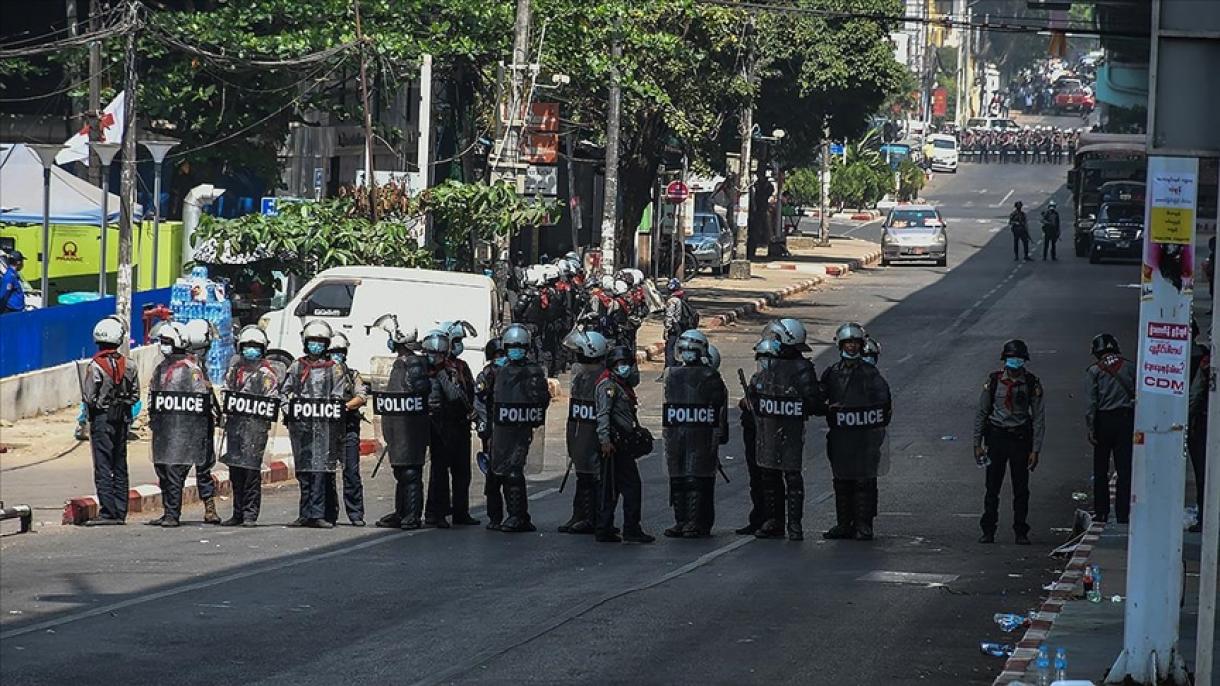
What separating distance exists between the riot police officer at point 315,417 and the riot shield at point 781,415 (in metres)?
3.57

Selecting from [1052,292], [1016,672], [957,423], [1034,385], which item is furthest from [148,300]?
[1052,292]

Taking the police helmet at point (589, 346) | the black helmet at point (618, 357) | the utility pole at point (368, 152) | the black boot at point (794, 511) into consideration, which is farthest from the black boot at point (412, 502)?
the utility pole at point (368, 152)

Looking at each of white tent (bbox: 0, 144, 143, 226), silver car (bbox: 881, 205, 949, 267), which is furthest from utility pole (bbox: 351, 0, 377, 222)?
silver car (bbox: 881, 205, 949, 267)

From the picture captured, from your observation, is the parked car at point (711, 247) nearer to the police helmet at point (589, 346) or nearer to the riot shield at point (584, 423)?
the police helmet at point (589, 346)

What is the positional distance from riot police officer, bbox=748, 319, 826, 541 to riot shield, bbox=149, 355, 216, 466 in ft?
15.5

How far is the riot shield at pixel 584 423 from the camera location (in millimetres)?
17688

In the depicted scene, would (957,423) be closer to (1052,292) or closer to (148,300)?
(148,300)

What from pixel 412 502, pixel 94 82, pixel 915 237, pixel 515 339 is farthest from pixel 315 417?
pixel 915 237

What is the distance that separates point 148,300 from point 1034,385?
14.9 m

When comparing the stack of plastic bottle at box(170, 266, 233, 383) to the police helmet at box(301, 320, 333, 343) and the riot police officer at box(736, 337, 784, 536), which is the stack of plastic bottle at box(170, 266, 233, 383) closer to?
the police helmet at box(301, 320, 333, 343)

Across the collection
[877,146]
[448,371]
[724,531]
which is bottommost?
[724,531]

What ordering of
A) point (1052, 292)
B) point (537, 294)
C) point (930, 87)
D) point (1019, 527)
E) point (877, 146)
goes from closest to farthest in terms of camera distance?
point (1019, 527), point (537, 294), point (1052, 292), point (877, 146), point (930, 87)

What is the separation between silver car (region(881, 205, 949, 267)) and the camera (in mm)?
59844

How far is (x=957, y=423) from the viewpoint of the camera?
26.7 metres
